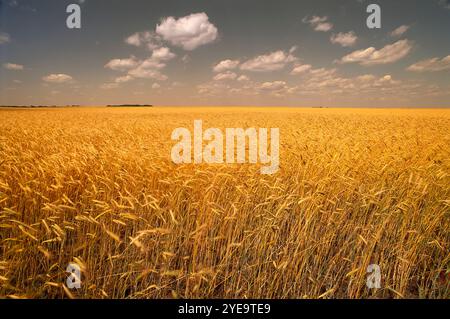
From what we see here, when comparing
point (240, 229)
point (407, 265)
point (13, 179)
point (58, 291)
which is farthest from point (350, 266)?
point (13, 179)

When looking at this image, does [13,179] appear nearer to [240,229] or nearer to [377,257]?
[240,229]

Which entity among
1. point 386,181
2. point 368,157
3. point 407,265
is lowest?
point 407,265

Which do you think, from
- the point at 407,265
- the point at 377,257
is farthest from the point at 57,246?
the point at 407,265

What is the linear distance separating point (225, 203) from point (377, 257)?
1720mm

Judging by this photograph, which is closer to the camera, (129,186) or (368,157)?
(129,186)

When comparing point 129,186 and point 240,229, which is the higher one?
point 129,186

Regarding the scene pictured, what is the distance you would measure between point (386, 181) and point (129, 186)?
12.6 ft

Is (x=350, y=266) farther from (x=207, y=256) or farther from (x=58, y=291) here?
(x=58, y=291)

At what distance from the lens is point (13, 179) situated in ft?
11.8
